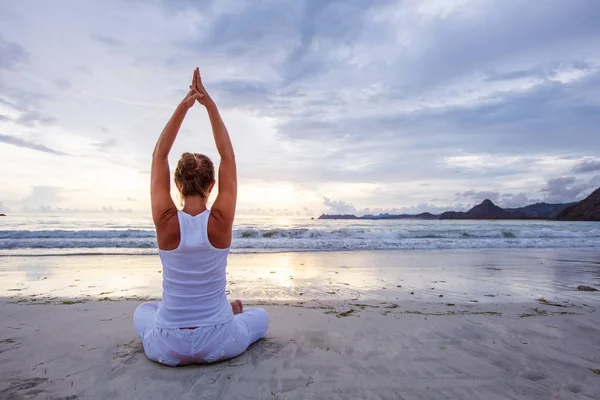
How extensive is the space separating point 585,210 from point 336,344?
9260cm

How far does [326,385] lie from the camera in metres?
2.86

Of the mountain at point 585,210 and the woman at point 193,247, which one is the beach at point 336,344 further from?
the mountain at point 585,210

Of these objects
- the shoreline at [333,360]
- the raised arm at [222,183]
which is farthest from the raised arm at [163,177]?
the shoreline at [333,360]

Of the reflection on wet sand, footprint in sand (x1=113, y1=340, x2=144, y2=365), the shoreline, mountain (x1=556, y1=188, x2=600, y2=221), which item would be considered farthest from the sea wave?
mountain (x1=556, y1=188, x2=600, y2=221)

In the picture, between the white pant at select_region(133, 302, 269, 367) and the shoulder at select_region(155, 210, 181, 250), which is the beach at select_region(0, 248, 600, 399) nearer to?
the white pant at select_region(133, 302, 269, 367)

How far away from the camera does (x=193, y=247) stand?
274 cm

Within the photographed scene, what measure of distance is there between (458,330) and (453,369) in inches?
45.6

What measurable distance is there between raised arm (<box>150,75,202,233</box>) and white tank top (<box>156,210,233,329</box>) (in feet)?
0.38

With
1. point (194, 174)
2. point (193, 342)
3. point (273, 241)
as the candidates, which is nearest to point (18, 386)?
point (193, 342)

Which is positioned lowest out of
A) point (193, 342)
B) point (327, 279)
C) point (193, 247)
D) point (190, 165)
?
point (327, 279)

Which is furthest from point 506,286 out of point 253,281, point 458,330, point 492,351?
point 253,281

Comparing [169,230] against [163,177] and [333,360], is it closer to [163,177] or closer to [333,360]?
[163,177]

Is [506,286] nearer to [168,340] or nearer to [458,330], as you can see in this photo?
[458,330]

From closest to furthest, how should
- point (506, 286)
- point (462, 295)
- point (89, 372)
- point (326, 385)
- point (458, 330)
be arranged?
point (326, 385), point (89, 372), point (458, 330), point (462, 295), point (506, 286)
